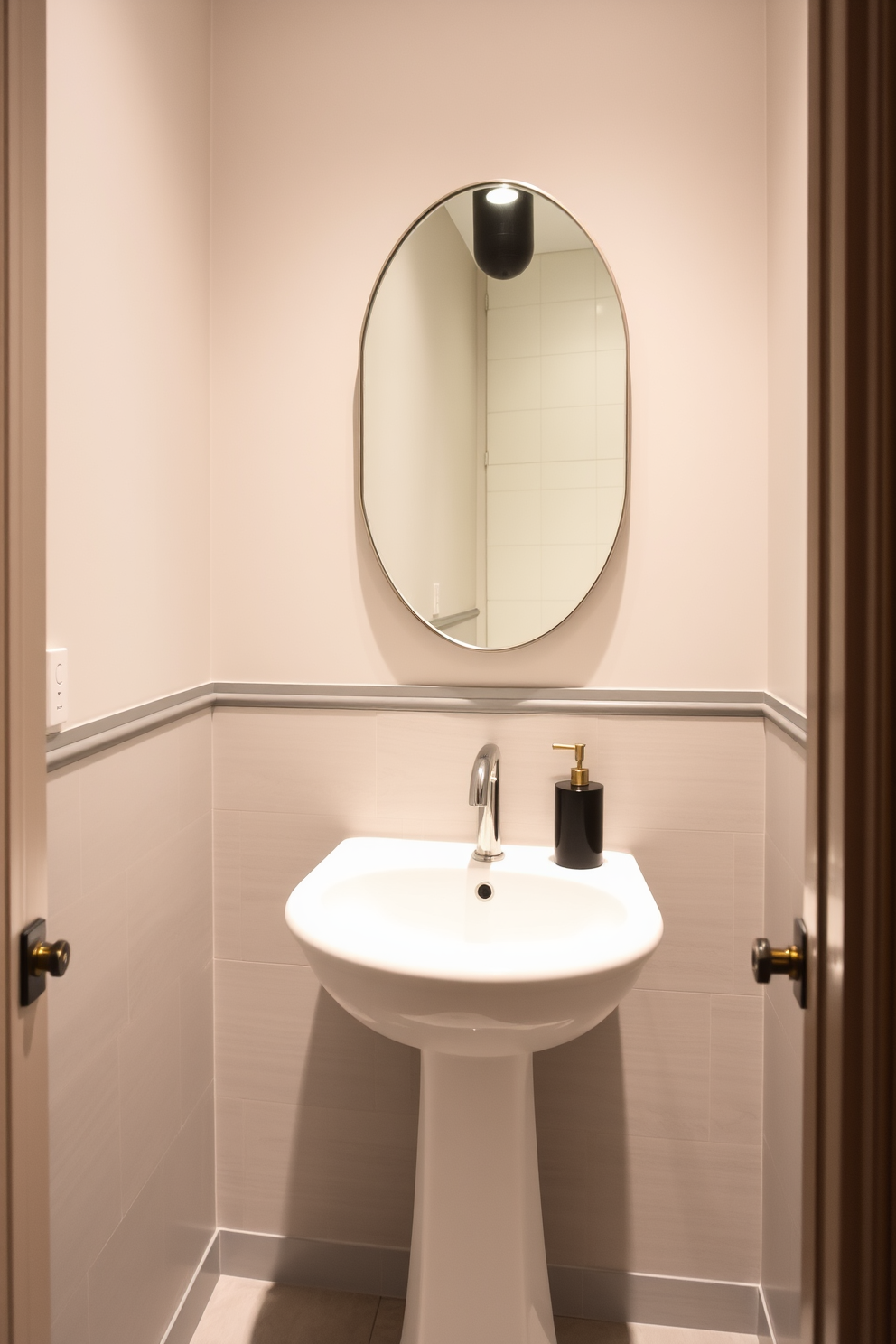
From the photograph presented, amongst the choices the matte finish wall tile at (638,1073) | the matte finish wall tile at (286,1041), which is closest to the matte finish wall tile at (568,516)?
the matte finish wall tile at (638,1073)

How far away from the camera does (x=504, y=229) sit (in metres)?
1.49

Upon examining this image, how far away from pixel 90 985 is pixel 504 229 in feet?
4.32

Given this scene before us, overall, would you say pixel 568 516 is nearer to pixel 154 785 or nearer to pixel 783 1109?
pixel 154 785

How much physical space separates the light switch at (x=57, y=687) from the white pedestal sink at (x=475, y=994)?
0.39 metres

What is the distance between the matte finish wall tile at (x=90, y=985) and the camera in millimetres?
1115

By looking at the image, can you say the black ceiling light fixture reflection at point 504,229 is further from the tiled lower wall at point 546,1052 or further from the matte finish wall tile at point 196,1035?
the matte finish wall tile at point 196,1035

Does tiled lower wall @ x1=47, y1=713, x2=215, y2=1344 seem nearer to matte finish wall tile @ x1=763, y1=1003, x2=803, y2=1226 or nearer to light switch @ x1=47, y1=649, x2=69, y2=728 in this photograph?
light switch @ x1=47, y1=649, x2=69, y2=728

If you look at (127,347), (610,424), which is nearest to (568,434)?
(610,424)

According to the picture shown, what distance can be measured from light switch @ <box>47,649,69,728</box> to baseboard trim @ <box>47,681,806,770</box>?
0.22 m

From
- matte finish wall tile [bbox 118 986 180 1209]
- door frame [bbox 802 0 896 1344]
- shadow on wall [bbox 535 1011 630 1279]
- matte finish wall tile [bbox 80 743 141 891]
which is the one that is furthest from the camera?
shadow on wall [bbox 535 1011 630 1279]

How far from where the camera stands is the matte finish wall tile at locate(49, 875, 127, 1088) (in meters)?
1.12

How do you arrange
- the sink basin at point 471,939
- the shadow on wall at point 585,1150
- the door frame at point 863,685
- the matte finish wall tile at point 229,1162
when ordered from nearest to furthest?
the door frame at point 863,685 → the sink basin at point 471,939 → the shadow on wall at point 585,1150 → the matte finish wall tile at point 229,1162

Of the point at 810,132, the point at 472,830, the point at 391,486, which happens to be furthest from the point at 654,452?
the point at 810,132

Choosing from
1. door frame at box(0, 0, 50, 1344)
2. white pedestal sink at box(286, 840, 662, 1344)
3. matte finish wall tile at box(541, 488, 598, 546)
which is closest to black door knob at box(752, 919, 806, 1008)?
white pedestal sink at box(286, 840, 662, 1344)
